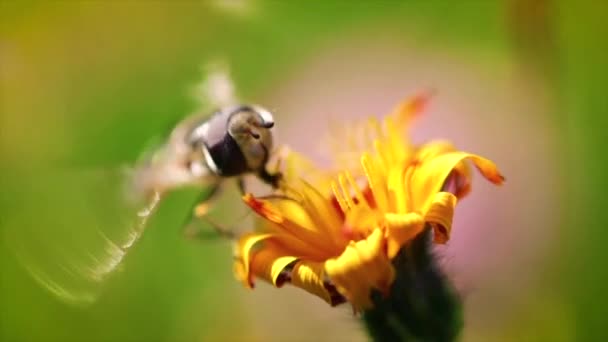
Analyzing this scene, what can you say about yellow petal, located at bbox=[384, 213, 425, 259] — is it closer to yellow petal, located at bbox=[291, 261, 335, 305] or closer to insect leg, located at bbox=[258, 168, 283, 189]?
yellow petal, located at bbox=[291, 261, 335, 305]

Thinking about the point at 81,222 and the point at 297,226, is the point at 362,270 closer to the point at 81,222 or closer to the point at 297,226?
the point at 297,226

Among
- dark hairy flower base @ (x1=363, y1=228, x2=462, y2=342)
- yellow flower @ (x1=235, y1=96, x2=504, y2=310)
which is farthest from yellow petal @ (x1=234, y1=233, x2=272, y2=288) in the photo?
dark hairy flower base @ (x1=363, y1=228, x2=462, y2=342)

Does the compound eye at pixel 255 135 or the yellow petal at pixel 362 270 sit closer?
the yellow petal at pixel 362 270

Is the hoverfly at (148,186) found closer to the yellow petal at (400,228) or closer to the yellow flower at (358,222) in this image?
the yellow flower at (358,222)

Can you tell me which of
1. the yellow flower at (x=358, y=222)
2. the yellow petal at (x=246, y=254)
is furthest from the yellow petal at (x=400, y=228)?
the yellow petal at (x=246, y=254)

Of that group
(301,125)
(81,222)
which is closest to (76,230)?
(81,222)

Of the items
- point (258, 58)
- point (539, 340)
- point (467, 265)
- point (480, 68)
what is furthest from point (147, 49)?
point (539, 340)

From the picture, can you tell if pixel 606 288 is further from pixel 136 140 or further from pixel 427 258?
pixel 136 140
